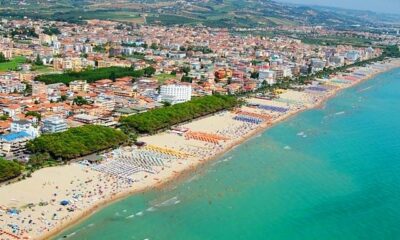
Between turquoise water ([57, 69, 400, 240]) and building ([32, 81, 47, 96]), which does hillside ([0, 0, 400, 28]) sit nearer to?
building ([32, 81, 47, 96])

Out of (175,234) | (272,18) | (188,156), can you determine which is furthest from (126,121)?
(272,18)

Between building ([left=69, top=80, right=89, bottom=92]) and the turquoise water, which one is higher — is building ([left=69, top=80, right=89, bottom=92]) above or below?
above

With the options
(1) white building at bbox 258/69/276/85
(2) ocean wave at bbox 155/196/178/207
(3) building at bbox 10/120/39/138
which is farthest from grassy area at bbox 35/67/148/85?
(2) ocean wave at bbox 155/196/178/207

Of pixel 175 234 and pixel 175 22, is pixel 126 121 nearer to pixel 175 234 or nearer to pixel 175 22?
pixel 175 234

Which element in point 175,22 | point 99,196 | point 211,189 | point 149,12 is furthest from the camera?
point 149,12

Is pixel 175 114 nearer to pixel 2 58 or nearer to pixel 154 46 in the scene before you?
pixel 2 58

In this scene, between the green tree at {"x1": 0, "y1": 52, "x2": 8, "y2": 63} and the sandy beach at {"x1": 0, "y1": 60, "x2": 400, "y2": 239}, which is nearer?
the sandy beach at {"x1": 0, "y1": 60, "x2": 400, "y2": 239}
